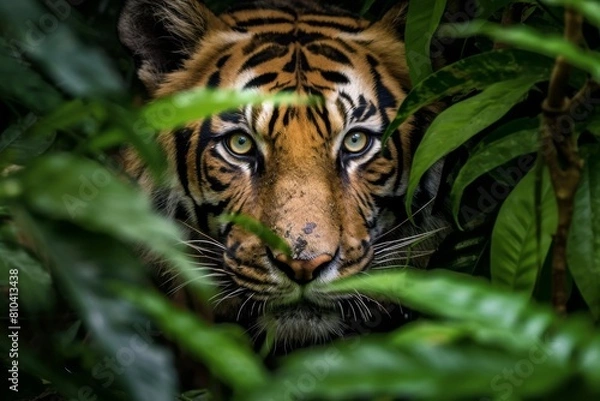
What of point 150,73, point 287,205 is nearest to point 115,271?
point 287,205

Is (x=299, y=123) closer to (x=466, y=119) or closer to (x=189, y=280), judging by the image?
(x=466, y=119)

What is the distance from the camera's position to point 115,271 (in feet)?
4.00

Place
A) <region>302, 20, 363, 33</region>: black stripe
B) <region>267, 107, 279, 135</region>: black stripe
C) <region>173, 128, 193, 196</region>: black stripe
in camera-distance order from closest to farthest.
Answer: <region>267, 107, 279, 135</region>: black stripe
<region>173, 128, 193, 196</region>: black stripe
<region>302, 20, 363, 33</region>: black stripe

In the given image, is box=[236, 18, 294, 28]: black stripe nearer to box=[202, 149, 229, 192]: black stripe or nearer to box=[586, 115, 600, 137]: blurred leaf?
box=[202, 149, 229, 192]: black stripe

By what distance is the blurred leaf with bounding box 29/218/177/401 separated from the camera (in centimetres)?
116

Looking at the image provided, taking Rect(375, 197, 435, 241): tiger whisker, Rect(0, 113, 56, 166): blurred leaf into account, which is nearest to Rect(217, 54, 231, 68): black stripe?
Rect(0, 113, 56, 166): blurred leaf

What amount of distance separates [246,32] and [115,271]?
2.10m

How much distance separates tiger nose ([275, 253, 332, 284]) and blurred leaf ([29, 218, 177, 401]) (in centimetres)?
137

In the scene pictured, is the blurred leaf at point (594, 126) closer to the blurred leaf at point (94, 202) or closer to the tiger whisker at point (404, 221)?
Result: the tiger whisker at point (404, 221)

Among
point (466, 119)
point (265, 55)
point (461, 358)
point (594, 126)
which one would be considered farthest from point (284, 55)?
point (461, 358)

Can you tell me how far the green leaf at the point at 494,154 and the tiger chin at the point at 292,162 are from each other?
641mm

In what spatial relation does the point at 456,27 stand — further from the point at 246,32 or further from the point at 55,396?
the point at 55,396

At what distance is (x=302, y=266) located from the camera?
263 cm

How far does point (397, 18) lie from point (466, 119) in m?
1.11
